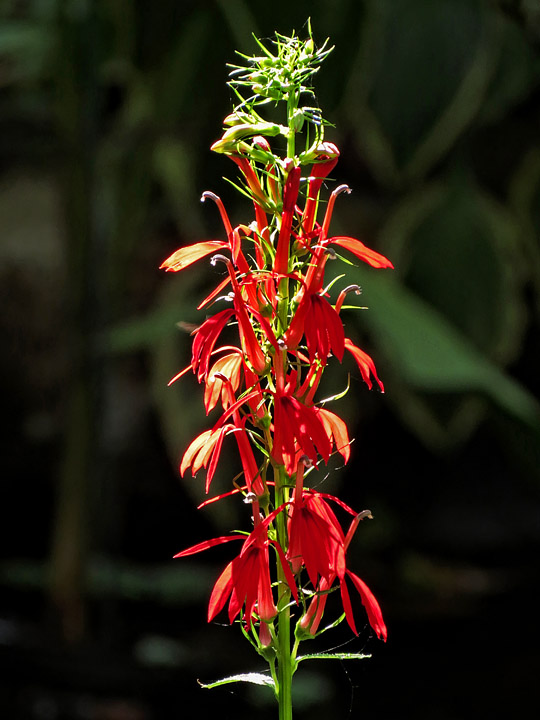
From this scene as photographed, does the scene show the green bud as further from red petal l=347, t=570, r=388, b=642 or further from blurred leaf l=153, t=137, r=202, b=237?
blurred leaf l=153, t=137, r=202, b=237

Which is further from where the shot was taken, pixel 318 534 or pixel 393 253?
pixel 393 253

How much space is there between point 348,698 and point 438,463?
45cm

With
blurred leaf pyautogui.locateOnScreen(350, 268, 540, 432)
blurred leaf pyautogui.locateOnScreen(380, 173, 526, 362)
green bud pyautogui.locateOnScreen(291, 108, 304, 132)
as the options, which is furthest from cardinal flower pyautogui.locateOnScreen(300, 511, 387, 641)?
blurred leaf pyautogui.locateOnScreen(380, 173, 526, 362)

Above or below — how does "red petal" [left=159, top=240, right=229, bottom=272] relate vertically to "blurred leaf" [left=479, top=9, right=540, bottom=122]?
below

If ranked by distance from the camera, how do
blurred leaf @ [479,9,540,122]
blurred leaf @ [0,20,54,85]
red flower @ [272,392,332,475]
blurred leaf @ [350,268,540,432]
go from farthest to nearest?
1. blurred leaf @ [479,9,540,122]
2. blurred leaf @ [0,20,54,85]
3. blurred leaf @ [350,268,540,432]
4. red flower @ [272,392,332,475]

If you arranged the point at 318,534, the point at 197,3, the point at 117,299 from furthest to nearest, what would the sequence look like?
the point at 117,299
the point at 197,3
the point at 318,534

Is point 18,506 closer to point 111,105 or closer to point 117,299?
point 117,299

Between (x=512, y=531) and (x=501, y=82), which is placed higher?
(x=501, y=82)

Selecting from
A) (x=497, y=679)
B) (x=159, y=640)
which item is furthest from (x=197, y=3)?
(x=497, y=679)

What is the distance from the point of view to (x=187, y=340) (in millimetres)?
1189

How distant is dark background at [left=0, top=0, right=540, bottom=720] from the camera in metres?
0.93

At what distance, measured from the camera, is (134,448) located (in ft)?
4.40

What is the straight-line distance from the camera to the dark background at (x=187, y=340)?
3.07 ft

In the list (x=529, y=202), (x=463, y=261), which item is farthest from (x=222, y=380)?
(x=529, y=202)
